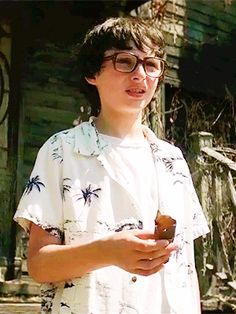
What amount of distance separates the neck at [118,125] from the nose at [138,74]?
0.11 m

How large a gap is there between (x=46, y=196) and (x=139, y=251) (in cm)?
35

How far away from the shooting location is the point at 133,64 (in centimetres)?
181

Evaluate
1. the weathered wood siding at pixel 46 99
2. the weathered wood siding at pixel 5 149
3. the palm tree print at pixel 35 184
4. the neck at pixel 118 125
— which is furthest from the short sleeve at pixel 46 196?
the weathered wood siding at pixel 46 99

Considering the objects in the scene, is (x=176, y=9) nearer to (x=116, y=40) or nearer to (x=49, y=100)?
(x=49, y=100)

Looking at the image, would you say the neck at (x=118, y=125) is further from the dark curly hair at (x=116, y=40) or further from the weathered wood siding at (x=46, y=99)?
the weathered wood siding at (x=46, y=99)

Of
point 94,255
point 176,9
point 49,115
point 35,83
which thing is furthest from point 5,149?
point 94,255

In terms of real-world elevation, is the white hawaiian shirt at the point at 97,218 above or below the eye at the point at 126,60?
below

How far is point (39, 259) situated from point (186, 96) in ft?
20.9

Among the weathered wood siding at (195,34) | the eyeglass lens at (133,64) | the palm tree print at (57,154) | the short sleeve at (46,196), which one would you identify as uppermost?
the weathered wood siding at (195,34)

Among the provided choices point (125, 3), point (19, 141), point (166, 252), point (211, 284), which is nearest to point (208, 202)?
point (211, 284)

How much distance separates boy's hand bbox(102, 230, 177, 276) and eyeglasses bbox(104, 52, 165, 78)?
18.6 inches

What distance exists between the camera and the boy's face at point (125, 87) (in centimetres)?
180

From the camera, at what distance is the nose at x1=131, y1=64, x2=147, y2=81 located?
179 cm

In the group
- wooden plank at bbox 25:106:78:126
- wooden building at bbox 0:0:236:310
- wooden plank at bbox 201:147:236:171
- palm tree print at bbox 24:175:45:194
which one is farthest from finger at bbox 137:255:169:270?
wooden plank at bbox 25:106:78:126
